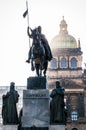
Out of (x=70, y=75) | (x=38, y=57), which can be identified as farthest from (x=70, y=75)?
(x=38, y=57)

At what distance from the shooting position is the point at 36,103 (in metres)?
15.4

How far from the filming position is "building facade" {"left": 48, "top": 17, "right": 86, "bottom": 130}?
242 ft

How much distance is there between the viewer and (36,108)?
606 inches

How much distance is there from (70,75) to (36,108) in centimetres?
6066

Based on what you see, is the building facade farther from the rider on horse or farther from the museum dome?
the rider on horse

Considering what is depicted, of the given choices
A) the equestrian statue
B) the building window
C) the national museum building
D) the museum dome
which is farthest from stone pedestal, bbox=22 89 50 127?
the museum dome

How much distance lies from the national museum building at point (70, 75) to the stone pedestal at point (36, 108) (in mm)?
57456

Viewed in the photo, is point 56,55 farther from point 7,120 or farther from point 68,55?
point 7,120

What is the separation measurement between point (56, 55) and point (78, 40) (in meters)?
5.80

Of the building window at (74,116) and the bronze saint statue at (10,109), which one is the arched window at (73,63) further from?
the bronze saint statue at (10,109)

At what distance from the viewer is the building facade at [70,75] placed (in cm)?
7375

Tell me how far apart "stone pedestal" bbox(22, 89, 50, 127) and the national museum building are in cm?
5746

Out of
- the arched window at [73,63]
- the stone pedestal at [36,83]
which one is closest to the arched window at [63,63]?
the arched window at [73,63]

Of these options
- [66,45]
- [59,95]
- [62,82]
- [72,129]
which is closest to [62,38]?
[66,45]
